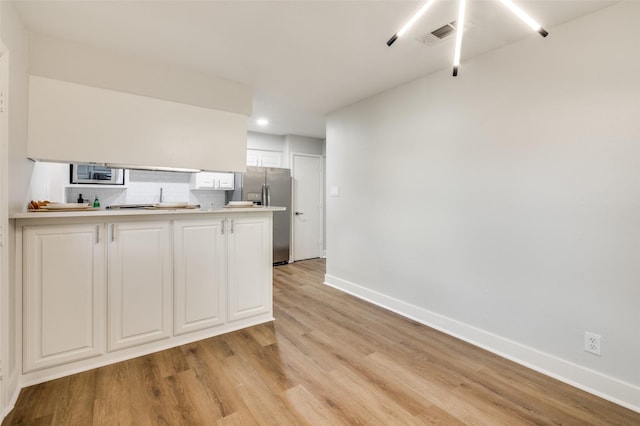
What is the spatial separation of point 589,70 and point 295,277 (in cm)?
394

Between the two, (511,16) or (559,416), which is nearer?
(559,416)

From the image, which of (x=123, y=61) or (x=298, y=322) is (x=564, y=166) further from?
(x=123, y=61)

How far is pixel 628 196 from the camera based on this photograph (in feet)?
5.96

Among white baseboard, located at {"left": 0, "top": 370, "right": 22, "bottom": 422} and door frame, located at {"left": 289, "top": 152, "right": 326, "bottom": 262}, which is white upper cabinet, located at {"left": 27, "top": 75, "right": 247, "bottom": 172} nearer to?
white baseboard, located at {"left": 0, "top": 370, "right": 22, "bottom": 422}

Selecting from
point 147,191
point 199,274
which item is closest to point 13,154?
point 199,274

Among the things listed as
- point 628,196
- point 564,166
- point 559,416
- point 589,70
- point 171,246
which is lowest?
point 559,416

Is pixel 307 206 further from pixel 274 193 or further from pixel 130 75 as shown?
pixel 130 75

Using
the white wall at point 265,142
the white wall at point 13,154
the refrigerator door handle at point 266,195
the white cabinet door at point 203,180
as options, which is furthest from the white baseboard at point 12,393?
the white wall at point 265,142

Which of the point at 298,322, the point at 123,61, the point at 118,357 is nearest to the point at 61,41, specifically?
the point at 123,61

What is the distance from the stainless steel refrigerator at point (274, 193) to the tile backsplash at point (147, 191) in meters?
0.61

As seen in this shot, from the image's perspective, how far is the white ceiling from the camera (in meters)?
1.92

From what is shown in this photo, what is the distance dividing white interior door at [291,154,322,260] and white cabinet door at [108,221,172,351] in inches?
137

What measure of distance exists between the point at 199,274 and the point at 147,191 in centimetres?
270

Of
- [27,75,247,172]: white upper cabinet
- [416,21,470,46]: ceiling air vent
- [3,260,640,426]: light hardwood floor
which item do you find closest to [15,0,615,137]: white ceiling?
[416,21,470,46]: ceiling air vent
